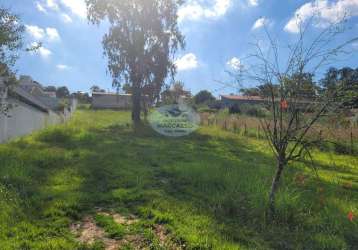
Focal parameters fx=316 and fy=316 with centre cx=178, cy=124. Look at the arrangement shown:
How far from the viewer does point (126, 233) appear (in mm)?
3730

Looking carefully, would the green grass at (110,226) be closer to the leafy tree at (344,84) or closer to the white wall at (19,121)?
the leafy tree at (344,84)

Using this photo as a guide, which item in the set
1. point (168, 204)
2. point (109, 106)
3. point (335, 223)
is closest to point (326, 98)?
point (335, 223)

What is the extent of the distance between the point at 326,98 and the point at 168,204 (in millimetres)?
2691

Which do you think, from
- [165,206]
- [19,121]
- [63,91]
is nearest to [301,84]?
[165,206]

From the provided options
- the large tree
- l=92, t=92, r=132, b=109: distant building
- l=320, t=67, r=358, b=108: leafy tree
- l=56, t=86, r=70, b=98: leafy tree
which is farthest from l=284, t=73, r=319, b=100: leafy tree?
l=56, t=86, r=70, b=98: leafy tree

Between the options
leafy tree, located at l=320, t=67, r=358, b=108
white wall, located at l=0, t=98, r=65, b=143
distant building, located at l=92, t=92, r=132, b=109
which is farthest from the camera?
distant building, located at l=92, t=92, r=132, b=109

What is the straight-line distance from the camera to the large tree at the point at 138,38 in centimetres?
2003

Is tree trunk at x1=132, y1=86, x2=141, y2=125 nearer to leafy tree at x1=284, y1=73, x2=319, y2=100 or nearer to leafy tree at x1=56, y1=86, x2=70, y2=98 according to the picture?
leafy tree at x1=284, y1=73, x2=319, y2=100

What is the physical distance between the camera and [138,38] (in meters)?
20.0

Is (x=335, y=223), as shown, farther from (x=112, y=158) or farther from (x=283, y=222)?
(x=112, y=158)

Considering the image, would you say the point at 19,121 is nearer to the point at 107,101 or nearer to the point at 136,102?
the point at 136,102

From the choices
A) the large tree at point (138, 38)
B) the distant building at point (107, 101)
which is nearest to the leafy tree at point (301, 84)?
the large tree at point (138, 38)

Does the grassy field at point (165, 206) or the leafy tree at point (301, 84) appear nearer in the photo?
the grassy field at point (165, 206)

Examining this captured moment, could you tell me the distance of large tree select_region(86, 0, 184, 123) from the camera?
20031 mm
